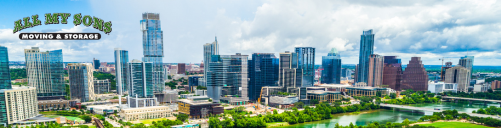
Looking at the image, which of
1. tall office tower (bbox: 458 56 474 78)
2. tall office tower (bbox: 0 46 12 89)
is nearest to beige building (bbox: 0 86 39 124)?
tall office tower (bbox: 0 46 12 89)

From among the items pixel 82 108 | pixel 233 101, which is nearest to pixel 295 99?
pixel 233 101

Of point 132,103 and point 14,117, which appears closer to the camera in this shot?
point 14,117

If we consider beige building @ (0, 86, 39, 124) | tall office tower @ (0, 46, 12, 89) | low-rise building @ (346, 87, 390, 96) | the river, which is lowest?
the river

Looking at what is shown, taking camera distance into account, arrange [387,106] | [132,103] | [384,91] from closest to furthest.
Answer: [132,103]
[387,106]
[384,91]

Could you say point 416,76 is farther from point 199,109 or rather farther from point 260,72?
point 199,109

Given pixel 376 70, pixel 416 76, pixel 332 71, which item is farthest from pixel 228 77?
pixel 416 76

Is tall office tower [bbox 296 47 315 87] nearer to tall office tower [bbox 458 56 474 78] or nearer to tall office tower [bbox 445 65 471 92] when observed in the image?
tall office tower [bbox 445 65 471 92]

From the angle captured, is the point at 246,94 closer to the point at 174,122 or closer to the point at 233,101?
the point at 233,101
